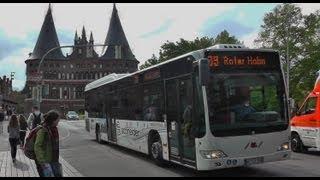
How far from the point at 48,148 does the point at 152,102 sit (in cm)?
757

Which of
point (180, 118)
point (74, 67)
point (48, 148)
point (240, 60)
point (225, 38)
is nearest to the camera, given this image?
point (48, 148)

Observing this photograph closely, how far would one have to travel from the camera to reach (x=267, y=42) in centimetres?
6856

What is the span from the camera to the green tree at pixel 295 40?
6316 centimetres

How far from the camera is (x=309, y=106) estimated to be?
18891mm

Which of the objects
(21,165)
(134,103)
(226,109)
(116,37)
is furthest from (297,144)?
(116,37)

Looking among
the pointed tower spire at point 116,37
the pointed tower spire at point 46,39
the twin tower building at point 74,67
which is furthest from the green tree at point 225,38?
the pointed tower spire at point 46,39

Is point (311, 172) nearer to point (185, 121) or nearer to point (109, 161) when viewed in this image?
point (185, 121)

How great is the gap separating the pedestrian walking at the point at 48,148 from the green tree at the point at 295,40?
55880mm

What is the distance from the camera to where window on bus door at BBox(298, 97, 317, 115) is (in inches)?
728

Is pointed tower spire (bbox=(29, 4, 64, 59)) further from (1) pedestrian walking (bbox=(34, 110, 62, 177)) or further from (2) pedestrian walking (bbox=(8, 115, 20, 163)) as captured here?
(1) pedestrian walking (bbox=(34, 110, 62, 177))

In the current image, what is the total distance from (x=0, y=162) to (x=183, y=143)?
6.90 metres

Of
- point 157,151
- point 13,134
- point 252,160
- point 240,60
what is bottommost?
point 252,160

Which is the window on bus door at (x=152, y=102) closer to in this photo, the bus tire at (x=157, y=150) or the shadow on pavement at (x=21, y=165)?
the bus tire at (x=157, y=150)

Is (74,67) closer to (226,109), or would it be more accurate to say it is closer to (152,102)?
(152,102)
